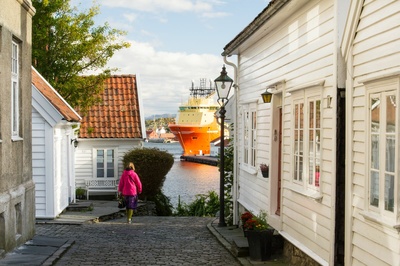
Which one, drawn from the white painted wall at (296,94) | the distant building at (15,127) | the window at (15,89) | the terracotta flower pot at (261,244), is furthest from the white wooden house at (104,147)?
the terracotta flower pot at (261,244)

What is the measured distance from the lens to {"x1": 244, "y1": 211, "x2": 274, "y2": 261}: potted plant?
11.1 m

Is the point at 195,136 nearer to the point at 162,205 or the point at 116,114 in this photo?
the point at 116,114

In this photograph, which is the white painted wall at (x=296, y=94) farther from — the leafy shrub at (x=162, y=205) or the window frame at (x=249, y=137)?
the leafy shrub at (x=162, y=205)

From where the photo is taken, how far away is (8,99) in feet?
36.9

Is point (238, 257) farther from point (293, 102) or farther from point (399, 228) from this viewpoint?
point (399, 228)

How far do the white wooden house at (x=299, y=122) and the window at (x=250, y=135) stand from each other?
0.02 meters

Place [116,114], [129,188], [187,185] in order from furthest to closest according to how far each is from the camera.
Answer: [187,185] → [116,114] → [129,188]

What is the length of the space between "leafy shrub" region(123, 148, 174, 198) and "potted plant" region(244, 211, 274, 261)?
14.8 m

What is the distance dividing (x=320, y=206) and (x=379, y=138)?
2.38m

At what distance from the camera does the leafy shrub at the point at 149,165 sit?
25797 mm

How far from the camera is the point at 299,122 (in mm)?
10094

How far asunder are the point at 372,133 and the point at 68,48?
1876 centimetres

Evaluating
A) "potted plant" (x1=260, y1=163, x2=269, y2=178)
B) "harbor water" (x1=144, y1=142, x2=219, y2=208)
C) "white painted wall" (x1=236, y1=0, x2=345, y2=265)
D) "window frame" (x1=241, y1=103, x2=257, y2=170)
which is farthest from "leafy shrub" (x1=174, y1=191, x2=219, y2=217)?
"potted plant" (x1=260, y1=163, x2=269, y2=178)

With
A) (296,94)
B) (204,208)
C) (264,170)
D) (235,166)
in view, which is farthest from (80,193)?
(296,94)
